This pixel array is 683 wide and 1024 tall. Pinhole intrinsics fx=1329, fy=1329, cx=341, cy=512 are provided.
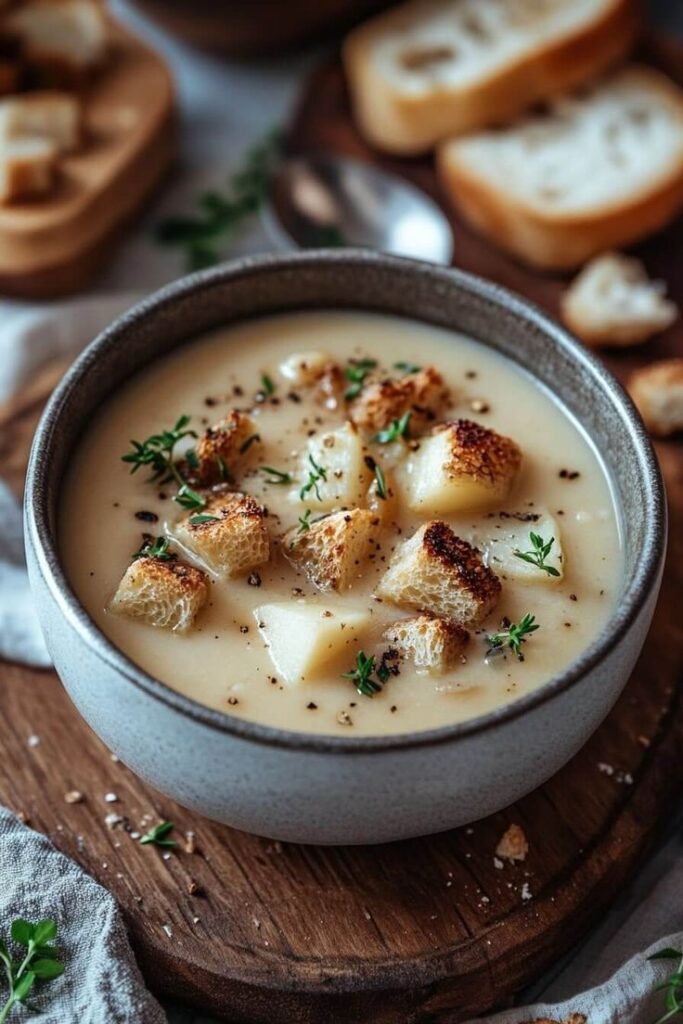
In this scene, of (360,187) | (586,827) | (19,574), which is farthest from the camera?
(360,187)

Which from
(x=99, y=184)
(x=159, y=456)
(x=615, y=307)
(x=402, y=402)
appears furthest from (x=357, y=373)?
(x=99, y=184)

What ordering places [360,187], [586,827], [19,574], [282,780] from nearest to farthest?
[282,780]
[586,827]
[19,574]
[360,187]

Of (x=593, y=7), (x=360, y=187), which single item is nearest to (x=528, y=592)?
(x=360, y=187)

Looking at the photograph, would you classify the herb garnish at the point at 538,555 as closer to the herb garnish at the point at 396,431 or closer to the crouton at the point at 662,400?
the herb garnish at the point at 396,431

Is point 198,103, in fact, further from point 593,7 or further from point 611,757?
point 611,757

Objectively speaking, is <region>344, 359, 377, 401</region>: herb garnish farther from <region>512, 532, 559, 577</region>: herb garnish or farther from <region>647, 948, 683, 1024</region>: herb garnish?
<region>647, 948, 683, 1024</region>: herb garnish

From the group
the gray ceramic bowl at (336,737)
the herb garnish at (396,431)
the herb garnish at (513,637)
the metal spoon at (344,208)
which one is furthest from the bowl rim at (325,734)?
the metal spoon at (344,208)

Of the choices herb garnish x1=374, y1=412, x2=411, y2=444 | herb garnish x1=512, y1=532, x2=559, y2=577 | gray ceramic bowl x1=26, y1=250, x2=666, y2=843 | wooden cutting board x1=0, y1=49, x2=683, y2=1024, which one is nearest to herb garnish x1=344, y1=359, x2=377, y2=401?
herb garnish x1=374, y1=412, x2=411, y2=444
